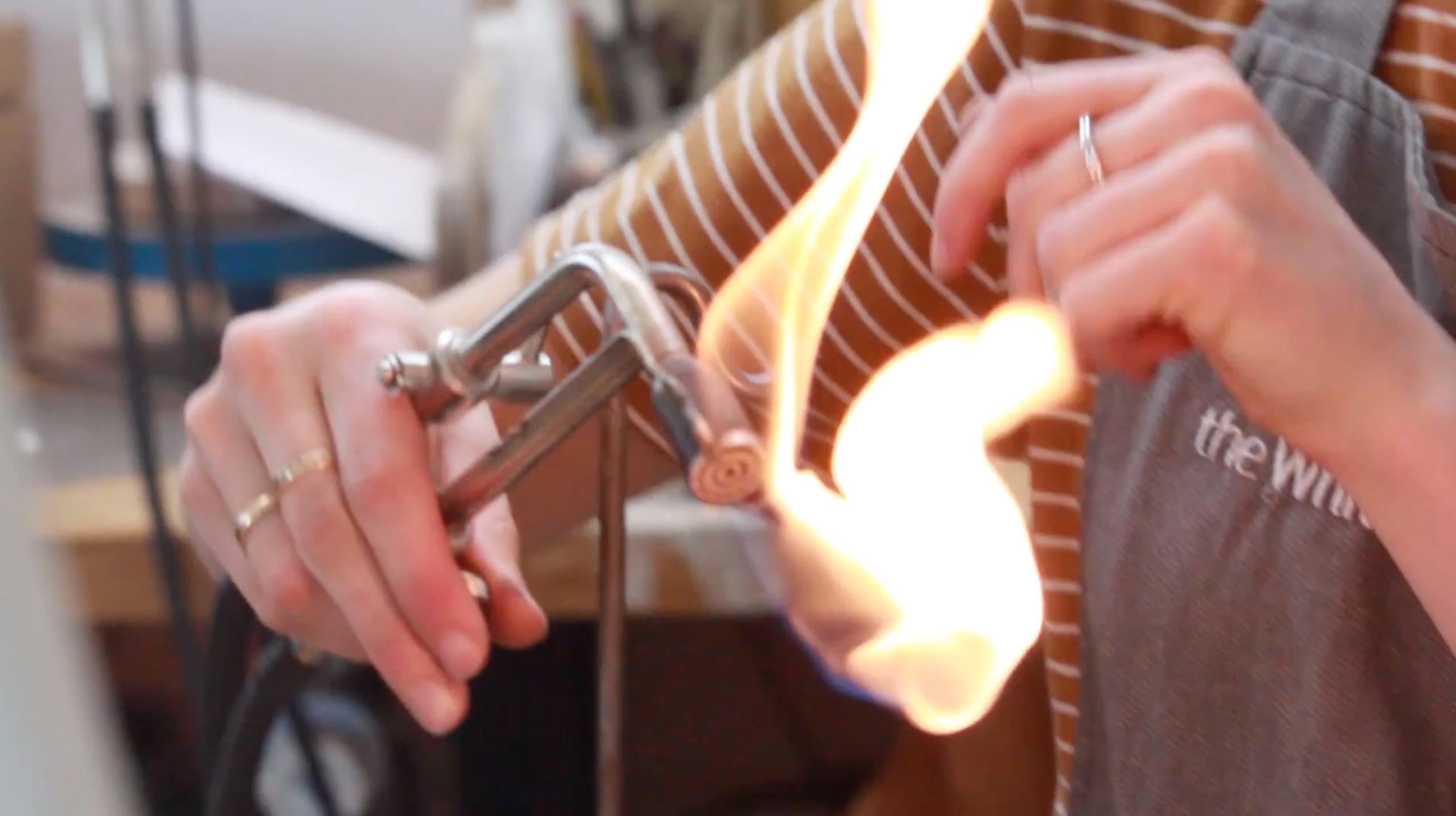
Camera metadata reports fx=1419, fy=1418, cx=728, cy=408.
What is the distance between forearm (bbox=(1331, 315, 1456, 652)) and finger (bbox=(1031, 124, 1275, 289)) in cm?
8

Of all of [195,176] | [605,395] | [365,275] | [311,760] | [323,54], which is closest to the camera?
[605,395]

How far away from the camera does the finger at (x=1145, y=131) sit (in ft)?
1.31

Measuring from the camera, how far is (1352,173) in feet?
1.70

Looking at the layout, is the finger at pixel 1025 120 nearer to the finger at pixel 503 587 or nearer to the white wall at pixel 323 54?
the finger at pixel 503 587

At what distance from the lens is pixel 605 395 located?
34 centimetres

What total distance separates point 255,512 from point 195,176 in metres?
0.68

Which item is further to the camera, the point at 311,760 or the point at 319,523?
the point at 311,760

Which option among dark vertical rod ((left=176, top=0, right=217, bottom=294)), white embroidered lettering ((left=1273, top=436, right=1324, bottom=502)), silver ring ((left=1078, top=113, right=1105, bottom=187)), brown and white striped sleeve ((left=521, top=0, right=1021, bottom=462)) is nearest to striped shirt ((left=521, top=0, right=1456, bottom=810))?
brown and white striped sleeve ((left=521, top=0, right=1021, bottom=462))

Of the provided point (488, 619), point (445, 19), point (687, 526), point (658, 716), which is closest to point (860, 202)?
point (488, 619)

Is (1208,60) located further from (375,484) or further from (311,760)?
(311,760)

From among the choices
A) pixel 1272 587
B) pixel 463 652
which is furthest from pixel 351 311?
pixel 1272 587

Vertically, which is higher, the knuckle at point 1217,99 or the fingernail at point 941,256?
the knuckle at point 1217,99

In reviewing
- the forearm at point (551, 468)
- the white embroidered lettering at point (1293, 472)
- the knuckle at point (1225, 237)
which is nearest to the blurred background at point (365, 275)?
the forearm at point (551, 468)

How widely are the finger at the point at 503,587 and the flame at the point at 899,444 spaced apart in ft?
0.28
